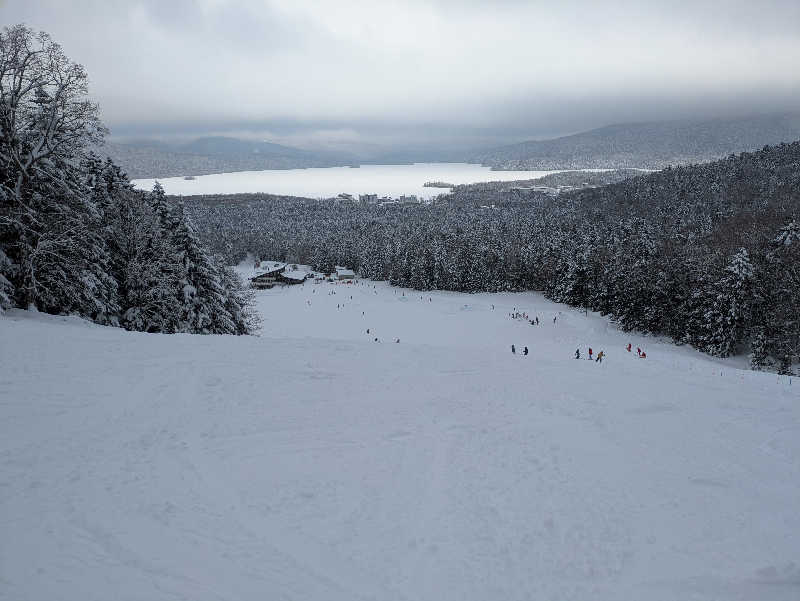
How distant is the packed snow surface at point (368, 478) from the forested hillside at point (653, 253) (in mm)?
23496

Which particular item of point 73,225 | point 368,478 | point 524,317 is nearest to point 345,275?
point 524,317

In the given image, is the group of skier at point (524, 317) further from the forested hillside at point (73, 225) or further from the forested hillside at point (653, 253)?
the forested hillside at point (73, 225)

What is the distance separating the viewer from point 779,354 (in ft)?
105

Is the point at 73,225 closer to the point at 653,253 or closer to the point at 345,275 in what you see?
the point at 653,253

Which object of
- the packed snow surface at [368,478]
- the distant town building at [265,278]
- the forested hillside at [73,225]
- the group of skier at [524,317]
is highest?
the forested hillside at [73,225]

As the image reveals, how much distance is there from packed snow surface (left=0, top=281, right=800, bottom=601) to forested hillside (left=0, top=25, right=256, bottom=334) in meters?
2.13

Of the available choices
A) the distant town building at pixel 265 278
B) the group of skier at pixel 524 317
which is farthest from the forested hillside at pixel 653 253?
the distant town building at pixel 265 278

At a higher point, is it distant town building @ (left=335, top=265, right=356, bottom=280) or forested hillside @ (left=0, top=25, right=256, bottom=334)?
forested hillside @ (left=0, top=25, right=256, bottom=334)

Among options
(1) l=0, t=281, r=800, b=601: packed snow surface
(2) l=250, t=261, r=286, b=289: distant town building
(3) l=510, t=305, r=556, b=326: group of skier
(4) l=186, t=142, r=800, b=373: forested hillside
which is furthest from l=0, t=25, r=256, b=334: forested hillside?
(2) l=250, t=261, r=286, b=289: distant town building

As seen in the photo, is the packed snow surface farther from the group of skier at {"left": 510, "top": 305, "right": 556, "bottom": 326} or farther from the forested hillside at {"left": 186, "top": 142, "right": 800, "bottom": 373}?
the group of skier at {"left": 510, "top": 305, "right": 556, "bottom": 326}

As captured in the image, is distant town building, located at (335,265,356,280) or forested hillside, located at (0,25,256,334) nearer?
forested hillside, located at (0,25,256,334)

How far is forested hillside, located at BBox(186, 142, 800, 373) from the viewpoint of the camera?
1391 inches

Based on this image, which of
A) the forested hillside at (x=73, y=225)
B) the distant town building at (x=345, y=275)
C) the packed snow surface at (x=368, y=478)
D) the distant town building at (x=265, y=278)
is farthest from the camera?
the distant town building at (x=345, y=275)

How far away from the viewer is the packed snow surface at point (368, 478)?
6.44 m
